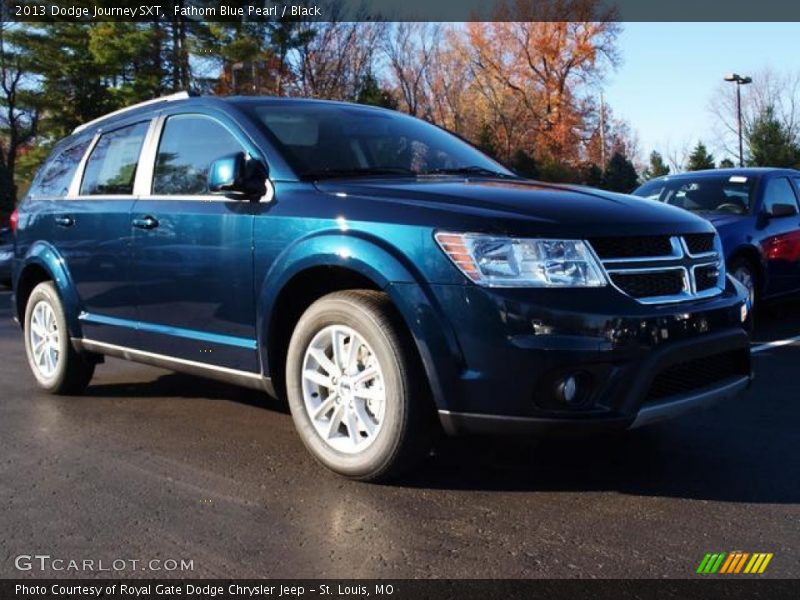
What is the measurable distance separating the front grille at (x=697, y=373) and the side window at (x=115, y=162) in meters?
3.30

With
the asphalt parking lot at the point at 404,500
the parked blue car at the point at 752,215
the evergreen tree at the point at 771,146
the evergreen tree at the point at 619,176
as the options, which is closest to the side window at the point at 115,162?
the asphalt parking lot at the point at 404,500

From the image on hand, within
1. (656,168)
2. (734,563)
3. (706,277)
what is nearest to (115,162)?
(706,277)

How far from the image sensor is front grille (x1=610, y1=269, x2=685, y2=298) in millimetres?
3439

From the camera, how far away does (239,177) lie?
4.06m

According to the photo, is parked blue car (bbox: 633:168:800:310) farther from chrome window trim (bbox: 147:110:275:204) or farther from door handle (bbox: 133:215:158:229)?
door handle (bbox: 133:215:158:229)

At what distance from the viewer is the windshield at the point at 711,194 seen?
886 centimetres

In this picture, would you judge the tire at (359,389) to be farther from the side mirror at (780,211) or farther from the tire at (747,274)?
the side mirror at (780,211)

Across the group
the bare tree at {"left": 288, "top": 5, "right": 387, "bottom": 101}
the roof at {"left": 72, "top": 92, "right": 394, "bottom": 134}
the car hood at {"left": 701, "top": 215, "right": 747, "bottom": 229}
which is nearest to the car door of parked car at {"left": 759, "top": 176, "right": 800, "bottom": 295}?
the car hood at {"left": 701, "top": 215, "right": 747, "bottom": 229}

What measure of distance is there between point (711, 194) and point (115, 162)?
6.42 meters

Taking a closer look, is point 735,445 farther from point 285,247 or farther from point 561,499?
point 285,247

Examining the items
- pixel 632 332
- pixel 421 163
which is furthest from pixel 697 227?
pixel 421 163

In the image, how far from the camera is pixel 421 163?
15.3 ft

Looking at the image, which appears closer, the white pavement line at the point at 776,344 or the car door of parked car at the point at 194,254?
the car door of parked car at the point at 194,254

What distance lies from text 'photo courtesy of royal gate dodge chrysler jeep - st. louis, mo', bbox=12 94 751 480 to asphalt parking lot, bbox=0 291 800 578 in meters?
0.35
